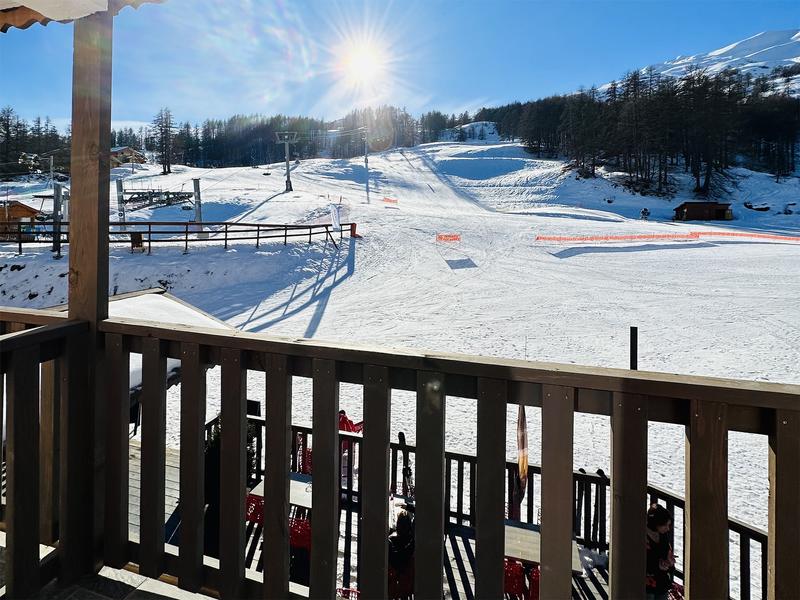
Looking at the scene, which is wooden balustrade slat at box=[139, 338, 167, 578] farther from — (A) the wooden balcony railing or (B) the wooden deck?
(B) the wooden deck

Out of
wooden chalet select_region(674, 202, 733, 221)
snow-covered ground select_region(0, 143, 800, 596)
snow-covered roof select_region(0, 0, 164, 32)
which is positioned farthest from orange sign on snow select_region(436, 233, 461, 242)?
wooden chalet select_region(674, 202, 733, 221)

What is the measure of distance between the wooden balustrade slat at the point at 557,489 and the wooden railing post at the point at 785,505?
1.60ft

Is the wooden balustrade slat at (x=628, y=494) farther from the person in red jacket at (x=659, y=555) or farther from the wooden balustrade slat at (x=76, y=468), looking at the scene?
the wooden balustrade slat at (x=76, y=468)

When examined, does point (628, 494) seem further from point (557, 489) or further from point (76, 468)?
point (76, 468)

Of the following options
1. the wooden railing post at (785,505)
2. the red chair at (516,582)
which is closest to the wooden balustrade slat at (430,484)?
the wooden railing post at (785,505)

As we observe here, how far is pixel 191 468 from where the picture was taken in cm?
194

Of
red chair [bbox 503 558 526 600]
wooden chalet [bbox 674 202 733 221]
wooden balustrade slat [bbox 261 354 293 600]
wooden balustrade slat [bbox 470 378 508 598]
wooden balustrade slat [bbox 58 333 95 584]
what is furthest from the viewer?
wooden chalet [bbox 674 202 733 221]

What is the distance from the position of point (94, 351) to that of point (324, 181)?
52.2 metres

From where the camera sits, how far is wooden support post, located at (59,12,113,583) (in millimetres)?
2045

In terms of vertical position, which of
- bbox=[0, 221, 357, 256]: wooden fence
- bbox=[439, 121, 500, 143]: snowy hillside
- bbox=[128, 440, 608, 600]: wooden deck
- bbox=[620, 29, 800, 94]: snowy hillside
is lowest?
bbox=[128, 440, 608, 600]: wooden deck

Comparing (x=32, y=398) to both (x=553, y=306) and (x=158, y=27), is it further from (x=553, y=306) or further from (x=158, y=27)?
(x=553, y=306)

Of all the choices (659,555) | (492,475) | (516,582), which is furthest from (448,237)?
(492,475)

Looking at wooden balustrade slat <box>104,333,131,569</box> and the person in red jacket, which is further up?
wooden balustrade slat <box>104,333,131,569</box>

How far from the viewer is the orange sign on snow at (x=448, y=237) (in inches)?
859
